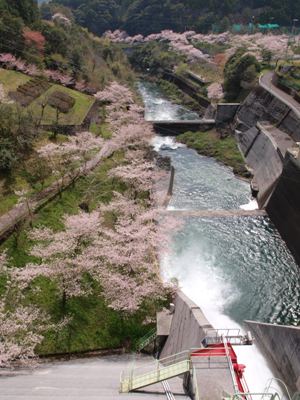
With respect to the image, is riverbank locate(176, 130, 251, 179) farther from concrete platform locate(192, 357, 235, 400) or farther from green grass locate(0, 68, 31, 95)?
concrete platform locate(192, 357, 235, 400)

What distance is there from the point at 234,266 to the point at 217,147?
80.9 feet

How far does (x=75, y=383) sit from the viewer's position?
45.0ft

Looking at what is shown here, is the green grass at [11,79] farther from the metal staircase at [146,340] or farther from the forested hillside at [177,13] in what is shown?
the forested hillside at [177,13]

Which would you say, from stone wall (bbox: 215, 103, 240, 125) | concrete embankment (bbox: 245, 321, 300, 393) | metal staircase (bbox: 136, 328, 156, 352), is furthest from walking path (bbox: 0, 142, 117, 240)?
stone wall (bbox: 215, 103, 240, 125)

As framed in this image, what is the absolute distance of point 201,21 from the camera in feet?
363

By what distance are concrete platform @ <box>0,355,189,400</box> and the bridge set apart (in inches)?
1596

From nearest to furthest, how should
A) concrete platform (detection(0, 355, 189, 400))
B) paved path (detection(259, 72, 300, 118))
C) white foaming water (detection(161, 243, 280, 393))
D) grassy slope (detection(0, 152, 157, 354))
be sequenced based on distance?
concrete platform (detection(0, 355, 189, 400)) → white foaming water (detection(161, 243, 280, 393)) → grassy slope (detection(0, 152, 157, 354)) → paved path (detection(259, 72, 300, 118))

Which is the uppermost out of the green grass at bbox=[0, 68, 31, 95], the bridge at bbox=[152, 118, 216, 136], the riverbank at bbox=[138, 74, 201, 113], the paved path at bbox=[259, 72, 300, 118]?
the paved path at bbox=[259, 72, 300, 118]

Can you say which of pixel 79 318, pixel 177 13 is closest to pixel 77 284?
pixel 79 318

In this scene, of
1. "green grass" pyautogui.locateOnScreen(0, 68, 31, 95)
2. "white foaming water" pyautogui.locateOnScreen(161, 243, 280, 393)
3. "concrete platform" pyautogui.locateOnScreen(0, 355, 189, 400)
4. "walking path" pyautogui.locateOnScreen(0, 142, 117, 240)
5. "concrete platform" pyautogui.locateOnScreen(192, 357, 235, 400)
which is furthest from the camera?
"green grass" pyautogui.locateOnScreen(0, 68, 31, 95)

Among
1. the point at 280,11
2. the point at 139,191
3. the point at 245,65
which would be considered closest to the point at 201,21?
the point at 280,11

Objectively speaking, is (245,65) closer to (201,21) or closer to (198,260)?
(198,260)

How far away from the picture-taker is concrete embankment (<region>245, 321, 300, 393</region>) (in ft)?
58.8

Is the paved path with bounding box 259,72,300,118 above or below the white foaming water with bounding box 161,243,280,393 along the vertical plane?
above
